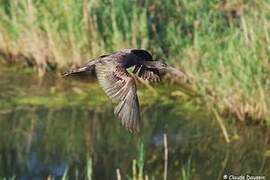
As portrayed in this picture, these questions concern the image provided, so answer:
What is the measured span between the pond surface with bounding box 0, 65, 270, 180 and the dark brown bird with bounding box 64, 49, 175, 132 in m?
1.66

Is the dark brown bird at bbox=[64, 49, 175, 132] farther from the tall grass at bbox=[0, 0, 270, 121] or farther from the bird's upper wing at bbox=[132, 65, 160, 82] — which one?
the tall grass at bbox=[0, 0, 270, 121]

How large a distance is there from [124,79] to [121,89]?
45 mm

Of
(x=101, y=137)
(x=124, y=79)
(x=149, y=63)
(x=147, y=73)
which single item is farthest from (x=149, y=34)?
(x=124, y=79)

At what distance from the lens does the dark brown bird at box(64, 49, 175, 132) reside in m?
2.75

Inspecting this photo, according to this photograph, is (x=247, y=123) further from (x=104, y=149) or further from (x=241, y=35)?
(x=104, y=149)

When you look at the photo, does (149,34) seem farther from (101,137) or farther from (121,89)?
(121,89)

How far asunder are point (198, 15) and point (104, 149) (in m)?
1.49

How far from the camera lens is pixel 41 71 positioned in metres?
6.10

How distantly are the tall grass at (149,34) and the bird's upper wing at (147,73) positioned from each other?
2105 mm

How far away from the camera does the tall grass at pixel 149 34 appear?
17.6 feet

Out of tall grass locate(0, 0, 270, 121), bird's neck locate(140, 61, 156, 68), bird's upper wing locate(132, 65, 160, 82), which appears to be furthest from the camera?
tall grass locate(0, 0, 270, 121)

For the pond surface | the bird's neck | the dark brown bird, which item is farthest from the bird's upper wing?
the pond surface

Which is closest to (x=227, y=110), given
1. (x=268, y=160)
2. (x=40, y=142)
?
(x=268, y=160)

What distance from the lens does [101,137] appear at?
5.25m
